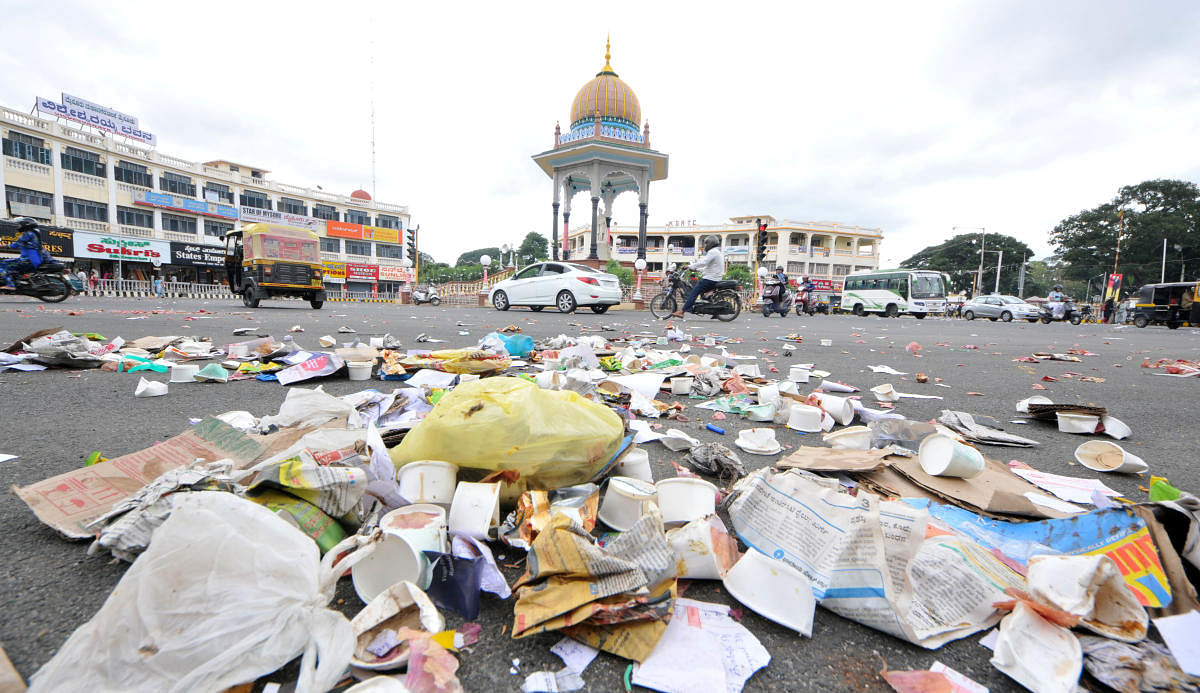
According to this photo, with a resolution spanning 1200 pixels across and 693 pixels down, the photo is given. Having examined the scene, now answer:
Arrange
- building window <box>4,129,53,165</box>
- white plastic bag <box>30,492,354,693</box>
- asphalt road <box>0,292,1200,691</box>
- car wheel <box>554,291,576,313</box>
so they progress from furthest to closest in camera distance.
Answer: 1. building window <box>4,129,53,165</box>
2. car wheel <box>554,291,576,313</box>
3. asphalt road <box>0,292,1200,691</box>
4. white plastic bag <box>30,492,354,693</box>

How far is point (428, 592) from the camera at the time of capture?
3.26 feet

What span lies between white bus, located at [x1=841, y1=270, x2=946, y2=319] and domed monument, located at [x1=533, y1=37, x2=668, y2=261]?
1085cm

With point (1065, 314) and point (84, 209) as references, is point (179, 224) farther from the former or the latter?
point (1065, 314)

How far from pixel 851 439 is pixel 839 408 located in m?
0.48

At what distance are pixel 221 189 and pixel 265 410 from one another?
3917 cm

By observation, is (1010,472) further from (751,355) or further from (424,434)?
(751,355)

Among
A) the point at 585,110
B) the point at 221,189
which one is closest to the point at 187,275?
the point at 221,189

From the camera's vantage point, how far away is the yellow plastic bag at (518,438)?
4.28ft

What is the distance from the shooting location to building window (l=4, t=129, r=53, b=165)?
23.4 m

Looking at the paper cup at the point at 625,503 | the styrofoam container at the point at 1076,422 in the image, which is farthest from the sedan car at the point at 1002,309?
the paper cup at the point at 625,503

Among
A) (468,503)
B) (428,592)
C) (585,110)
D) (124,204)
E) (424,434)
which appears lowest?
(428,592)

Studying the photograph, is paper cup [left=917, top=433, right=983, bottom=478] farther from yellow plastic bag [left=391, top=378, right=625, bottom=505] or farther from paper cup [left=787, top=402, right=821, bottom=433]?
yellow plastic bag [left=391, top=378, right=625, bottom=505]

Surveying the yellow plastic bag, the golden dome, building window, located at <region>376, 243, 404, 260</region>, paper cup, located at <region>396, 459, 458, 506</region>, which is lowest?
paper cup, located at <region>396, 459, 458, 506</region>

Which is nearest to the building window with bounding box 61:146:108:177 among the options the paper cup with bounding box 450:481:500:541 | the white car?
the white car
